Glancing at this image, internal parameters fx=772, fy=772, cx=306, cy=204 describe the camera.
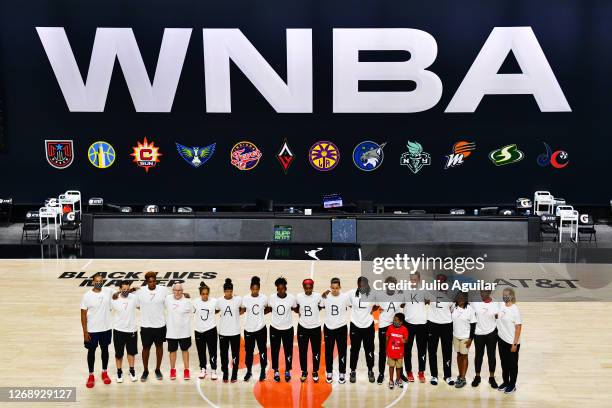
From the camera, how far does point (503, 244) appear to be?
20234 millimetres

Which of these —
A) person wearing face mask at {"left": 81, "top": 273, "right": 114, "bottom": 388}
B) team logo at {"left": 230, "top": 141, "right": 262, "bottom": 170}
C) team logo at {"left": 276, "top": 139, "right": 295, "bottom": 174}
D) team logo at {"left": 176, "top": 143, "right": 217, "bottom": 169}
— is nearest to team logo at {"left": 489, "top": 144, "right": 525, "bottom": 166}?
team logo at {"left": 276, "top": 139, "right": 295, "bottom": 174}

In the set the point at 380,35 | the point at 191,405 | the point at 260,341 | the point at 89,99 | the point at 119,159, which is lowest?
the point at 191,405

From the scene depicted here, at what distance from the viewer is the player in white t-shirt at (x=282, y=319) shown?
1120 cm

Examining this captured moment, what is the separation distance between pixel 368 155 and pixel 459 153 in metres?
2.71

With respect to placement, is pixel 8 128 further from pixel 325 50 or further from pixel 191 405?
pixel 191 405

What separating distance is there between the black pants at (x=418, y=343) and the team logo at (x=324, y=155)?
40.4 feet

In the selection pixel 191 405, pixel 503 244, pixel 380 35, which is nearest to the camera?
pixel 191 405

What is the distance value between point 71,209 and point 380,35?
33.8ft

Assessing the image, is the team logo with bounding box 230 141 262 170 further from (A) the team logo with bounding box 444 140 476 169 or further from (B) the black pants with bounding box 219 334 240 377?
(B) the black pants with bounding box 219 334 240 377

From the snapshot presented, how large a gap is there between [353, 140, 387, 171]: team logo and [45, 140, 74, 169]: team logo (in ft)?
28.2

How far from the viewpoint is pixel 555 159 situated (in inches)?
903

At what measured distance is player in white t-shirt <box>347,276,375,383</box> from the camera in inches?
439

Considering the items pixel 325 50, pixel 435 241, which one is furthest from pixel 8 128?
pixel 435 241

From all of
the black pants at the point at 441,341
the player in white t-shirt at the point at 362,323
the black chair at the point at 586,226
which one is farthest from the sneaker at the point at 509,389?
the black chair at the point at 586,226
